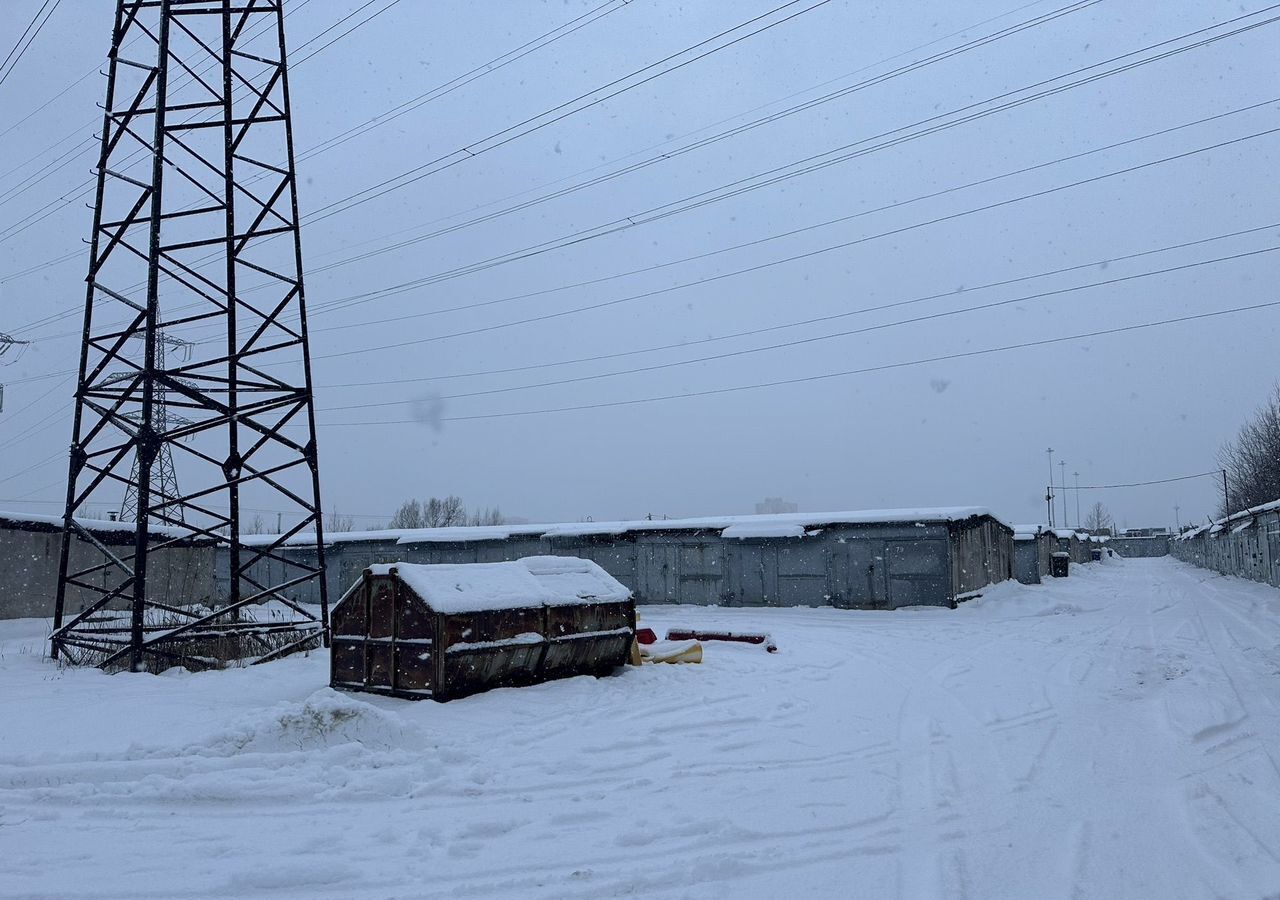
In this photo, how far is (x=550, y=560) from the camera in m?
12.0

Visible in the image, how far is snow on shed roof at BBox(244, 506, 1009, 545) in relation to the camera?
81.4 feet

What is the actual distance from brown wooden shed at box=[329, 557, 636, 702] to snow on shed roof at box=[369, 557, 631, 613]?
2 centimetres

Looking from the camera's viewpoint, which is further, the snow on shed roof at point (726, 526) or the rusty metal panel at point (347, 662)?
the snow on shed roof at point (726, 526)

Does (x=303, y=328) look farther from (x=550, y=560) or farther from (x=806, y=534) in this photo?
(x=806, y=534)

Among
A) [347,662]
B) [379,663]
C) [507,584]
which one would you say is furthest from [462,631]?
[347,662]

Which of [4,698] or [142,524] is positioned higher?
[142,524]

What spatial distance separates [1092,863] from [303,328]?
13838 millimetres

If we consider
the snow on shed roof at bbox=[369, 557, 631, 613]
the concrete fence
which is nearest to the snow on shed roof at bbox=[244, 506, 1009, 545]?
the concrete fence

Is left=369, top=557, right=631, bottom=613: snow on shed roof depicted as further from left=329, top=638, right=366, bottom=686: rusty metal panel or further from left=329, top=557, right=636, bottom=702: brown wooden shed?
left=329, top=638, right=366, bottom=686: rusty metal panel

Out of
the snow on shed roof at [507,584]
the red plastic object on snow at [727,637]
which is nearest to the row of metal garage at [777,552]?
the red plastic object on snow at [727,637]

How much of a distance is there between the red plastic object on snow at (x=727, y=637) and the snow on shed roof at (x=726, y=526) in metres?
10.7

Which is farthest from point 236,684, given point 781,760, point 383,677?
point 781,760

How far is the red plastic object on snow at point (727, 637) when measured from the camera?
15015mm

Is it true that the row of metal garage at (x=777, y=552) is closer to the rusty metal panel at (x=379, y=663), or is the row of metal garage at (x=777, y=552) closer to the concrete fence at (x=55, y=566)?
the concrete fence at (x=55, y=566)
